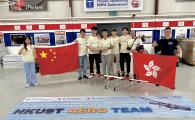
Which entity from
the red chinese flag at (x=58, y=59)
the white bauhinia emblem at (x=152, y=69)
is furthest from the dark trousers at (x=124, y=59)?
the red chinese flag at (x=58, y=59)

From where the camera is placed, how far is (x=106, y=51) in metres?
5.91

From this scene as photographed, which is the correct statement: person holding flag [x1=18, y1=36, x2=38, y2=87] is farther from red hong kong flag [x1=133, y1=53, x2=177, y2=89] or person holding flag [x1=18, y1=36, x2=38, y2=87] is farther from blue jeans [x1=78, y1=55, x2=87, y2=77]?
red hong kong flag [x1=133, y1=53, x2=177, y2=89]

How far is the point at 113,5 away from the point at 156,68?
3.76 meters

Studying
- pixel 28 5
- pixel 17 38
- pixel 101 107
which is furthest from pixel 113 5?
pixel 101 107

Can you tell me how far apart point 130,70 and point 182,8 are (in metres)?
3.73

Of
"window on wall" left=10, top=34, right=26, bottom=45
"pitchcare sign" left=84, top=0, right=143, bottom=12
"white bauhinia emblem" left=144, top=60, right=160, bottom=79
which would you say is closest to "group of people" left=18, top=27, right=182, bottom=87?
"white bauhinia emblem" left=144, top=60, right=160, bottom=79

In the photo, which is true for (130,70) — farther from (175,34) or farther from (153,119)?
(175,34)

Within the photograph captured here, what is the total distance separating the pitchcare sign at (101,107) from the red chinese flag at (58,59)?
1.37 metres

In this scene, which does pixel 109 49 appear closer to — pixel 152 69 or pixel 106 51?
pixel 106 51

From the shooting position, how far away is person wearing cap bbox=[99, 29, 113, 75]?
585 centimetres

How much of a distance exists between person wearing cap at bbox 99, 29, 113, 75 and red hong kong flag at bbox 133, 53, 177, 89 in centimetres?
77

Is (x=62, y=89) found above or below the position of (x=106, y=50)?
below

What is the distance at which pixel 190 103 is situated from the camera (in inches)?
171

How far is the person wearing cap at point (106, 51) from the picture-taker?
230 inches
